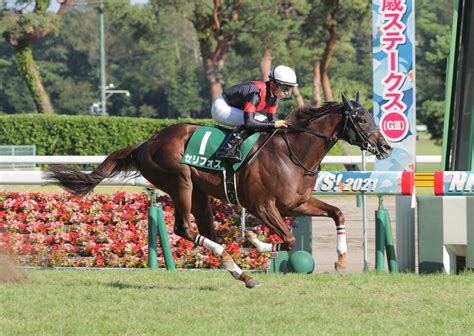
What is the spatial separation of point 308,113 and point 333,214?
0.86m

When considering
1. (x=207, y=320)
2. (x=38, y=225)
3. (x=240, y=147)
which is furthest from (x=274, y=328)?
(x=38, y=225)

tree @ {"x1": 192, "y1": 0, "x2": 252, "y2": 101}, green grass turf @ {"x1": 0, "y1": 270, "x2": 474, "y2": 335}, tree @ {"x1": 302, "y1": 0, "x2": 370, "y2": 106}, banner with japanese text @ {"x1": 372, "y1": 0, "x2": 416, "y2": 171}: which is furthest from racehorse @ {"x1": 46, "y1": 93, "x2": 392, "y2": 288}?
tree @ {"x1": 302, "y1": 0, "x2": 370, "y2": 106}

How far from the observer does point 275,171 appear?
8117 millimetres

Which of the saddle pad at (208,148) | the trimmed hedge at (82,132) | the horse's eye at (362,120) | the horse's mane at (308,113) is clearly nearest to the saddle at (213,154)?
the saddle pad at (208,148)

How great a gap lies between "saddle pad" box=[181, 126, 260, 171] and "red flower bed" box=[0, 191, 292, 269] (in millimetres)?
1473

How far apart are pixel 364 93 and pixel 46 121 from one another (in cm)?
4025

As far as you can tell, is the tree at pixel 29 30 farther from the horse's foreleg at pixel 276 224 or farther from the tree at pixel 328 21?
the horse's foreleg at pixel 276 224

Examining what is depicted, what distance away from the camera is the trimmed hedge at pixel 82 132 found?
101 ft

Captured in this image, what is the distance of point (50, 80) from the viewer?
80.8 m

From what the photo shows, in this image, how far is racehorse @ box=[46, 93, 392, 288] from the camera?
810 centimetres

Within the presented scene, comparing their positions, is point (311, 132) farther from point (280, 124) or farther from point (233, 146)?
point (233, 146)

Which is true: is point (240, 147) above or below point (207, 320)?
above

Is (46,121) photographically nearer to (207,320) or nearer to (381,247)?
(381,247)

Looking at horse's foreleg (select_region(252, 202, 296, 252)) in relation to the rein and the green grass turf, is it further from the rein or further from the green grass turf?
the rein
